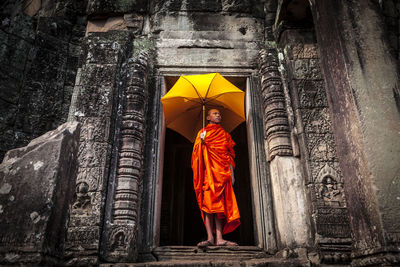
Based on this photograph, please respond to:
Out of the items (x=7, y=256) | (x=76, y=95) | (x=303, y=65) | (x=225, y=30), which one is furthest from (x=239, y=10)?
(x=7, y=256)

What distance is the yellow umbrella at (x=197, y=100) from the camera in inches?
187

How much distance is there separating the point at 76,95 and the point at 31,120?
149cm

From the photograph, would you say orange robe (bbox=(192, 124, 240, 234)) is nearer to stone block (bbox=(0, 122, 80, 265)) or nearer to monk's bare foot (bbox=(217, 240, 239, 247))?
monk's bare foot (bbox=(217, 240, 239, 247))

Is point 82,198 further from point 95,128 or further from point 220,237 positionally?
point 220,237

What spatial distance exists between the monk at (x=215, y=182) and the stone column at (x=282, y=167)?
649 millimetres

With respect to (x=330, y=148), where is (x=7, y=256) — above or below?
below

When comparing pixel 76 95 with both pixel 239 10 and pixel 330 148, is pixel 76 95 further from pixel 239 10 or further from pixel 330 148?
pixel 330 148

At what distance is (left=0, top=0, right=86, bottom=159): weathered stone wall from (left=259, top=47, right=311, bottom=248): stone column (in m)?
3.52

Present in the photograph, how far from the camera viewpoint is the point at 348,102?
2941 mm

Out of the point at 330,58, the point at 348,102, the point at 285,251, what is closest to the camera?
the point at 348,102

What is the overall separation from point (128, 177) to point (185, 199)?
3.56 m

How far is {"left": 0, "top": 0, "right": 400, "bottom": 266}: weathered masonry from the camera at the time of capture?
248cm

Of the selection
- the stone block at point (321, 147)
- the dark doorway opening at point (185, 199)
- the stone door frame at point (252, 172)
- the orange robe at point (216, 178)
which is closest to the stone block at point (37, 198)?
the stone door frame at point (252, 172)

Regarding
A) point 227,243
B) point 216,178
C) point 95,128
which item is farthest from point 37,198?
point 216,178
